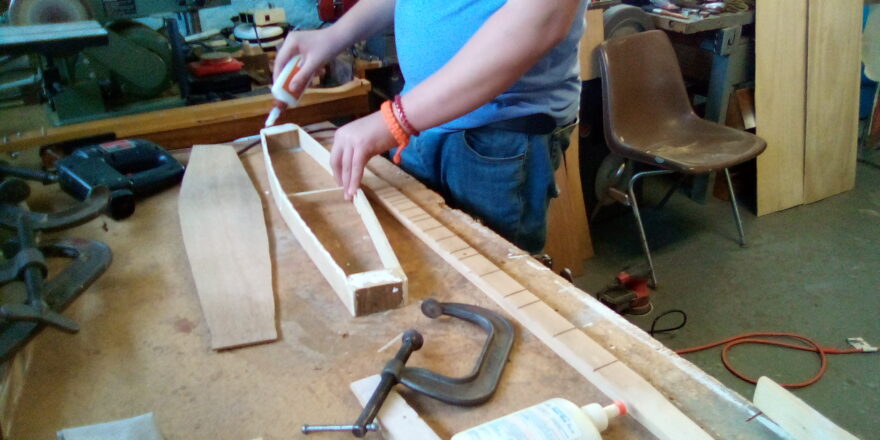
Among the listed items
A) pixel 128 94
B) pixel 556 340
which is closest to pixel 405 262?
pixel 556 340

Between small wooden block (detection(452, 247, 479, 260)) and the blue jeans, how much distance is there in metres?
0.27

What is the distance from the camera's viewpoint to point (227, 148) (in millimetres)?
1453

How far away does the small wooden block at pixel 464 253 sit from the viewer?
958 mm

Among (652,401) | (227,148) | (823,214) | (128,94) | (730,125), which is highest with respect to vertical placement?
(128,94)

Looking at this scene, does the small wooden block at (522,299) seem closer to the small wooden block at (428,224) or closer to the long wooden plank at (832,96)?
the small wooden block at (428,224)

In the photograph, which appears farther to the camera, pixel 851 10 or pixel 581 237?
pixel 851 10

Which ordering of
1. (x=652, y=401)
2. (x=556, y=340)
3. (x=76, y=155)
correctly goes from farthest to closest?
(x=76, y=155)
(x=556, y=340)
(x=652, y=401)

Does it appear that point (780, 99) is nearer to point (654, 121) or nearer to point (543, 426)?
point (654, 121)

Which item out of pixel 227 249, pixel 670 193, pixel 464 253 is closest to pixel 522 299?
pixel 464 253

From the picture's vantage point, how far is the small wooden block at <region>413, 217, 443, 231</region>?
106 cm

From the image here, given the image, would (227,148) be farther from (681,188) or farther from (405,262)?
(681,188)

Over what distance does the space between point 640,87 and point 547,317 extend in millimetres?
2273

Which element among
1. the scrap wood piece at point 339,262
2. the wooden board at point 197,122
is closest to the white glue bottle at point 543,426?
the scrap wood piece at point 339,262

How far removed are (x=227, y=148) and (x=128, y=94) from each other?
45 cm
